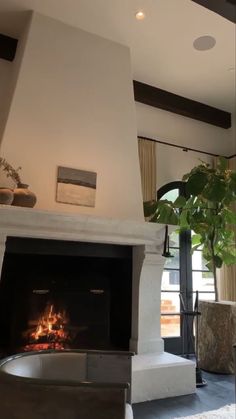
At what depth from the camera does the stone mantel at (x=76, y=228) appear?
288 cm

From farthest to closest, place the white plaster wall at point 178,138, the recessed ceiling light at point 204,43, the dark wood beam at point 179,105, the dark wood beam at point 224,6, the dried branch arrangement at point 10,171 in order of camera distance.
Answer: the white plaster wall at point 178,138 < the dark wood beam at point 179,105 < the recessed ceiling light at point 204,43 < the dried branch arrangement at point 10,171 < the dark wood beam at point 224,6

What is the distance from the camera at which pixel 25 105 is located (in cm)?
328

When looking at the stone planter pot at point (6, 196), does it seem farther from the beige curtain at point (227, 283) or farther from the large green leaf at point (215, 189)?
the beige curtain at point (227, 283)

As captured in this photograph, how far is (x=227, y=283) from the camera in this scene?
4.75m

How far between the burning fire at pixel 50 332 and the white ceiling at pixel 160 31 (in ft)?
9.38

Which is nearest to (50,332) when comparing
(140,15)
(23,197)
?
(23,197)

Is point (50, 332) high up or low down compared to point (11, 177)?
down

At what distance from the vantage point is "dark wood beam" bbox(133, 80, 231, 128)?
4.56 meters

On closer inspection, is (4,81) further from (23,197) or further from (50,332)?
(50,332)

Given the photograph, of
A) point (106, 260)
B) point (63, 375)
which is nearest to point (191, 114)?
point (106, 260)

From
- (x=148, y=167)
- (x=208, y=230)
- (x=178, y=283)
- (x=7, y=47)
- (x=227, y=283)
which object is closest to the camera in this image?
(x=7, y=47)

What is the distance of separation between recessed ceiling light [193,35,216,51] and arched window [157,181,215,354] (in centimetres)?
167

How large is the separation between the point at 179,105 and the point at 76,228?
8.57ft

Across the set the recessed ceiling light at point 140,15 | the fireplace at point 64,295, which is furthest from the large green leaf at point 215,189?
the recessed ceiling light at point 140,15
